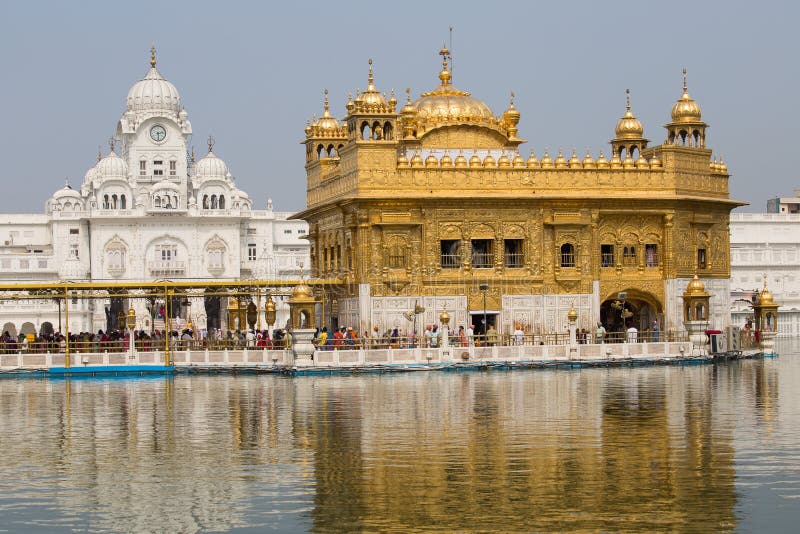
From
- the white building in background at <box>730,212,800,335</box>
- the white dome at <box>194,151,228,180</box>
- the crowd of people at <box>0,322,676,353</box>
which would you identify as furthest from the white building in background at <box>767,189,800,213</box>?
the crowd of people at <box>0,322,676,353</box>

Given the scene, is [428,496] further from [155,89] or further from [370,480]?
[155,89]

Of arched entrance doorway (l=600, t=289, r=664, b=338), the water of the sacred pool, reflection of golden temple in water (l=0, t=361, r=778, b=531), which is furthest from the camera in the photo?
arched entrance doorway (l=600, t=289, r=664, b=338)

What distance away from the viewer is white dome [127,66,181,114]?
94.1 m

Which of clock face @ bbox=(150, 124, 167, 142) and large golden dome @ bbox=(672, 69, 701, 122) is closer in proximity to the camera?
large golden dome @ bbox=(672, 69, 701, 122)

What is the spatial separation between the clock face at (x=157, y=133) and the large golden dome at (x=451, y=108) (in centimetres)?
4686

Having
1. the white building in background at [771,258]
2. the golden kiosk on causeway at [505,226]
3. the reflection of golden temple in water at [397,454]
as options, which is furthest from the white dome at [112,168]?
the reflection of golden temple in water at [397,454]

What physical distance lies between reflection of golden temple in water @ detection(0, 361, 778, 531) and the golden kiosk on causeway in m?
12.5

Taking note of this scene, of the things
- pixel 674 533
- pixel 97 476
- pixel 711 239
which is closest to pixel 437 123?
pixel 711 239

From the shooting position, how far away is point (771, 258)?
105 m

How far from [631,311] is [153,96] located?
2089 inches

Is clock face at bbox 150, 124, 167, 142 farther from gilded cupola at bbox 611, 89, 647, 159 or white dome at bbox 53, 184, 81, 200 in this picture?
gilded cupola at bbox 611, 89, 647, 159

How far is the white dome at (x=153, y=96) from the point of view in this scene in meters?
94.1

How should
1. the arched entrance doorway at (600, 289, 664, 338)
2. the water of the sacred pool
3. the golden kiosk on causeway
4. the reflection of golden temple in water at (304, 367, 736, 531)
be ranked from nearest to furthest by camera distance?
1. the reflection of golden temple in water at (304, 367, 736, 531)
2. the water of the sacred pool
3. the golden kiosk on causeway
4. the arched entrance doorway at (600, 289, 664, 338)

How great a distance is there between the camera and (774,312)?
4806 centimetres
